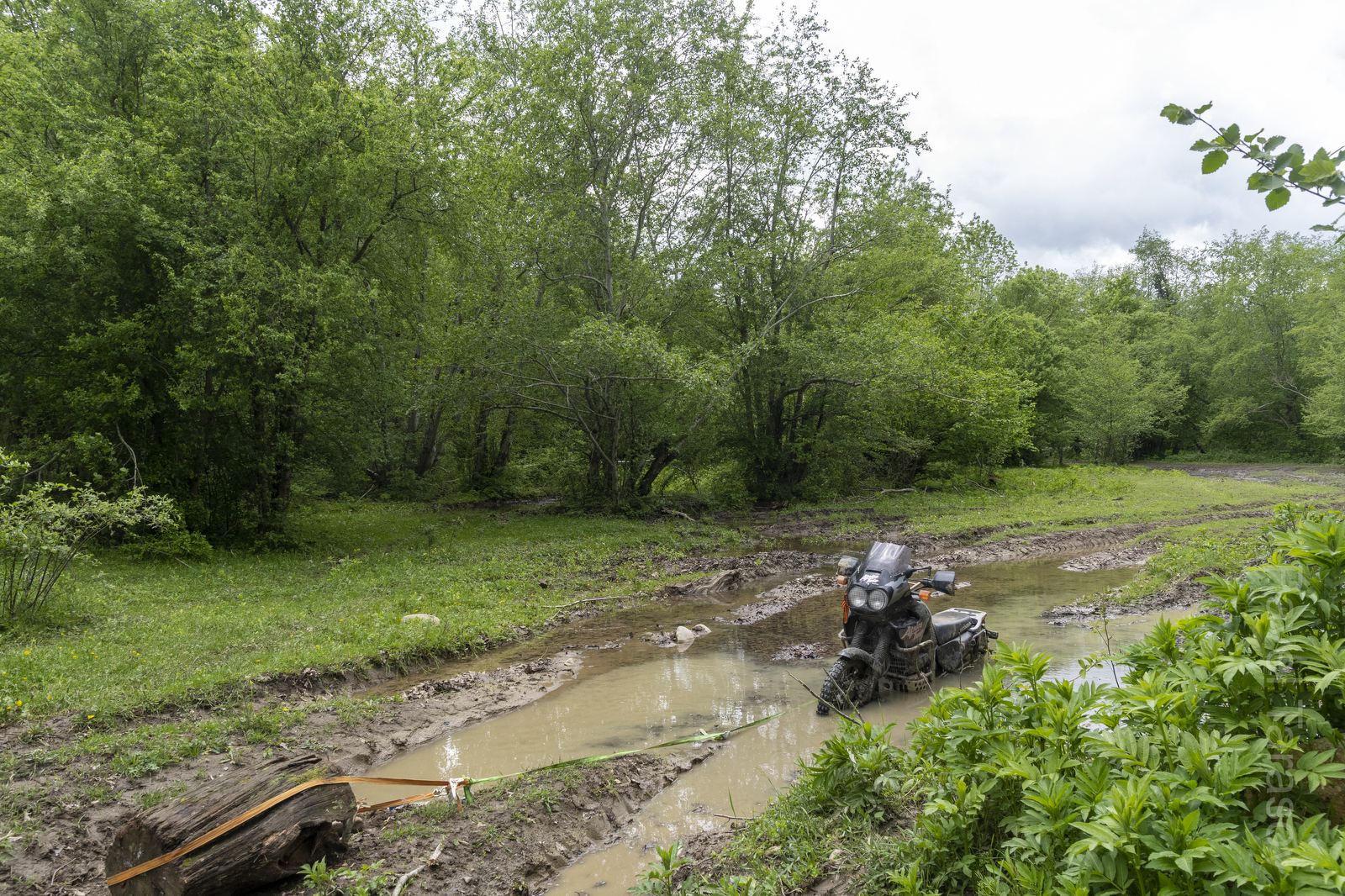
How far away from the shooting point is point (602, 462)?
75.0ft

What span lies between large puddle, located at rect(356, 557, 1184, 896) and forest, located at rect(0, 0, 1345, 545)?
339 inches

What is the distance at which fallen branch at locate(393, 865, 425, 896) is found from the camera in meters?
3.66

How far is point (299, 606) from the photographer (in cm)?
1017

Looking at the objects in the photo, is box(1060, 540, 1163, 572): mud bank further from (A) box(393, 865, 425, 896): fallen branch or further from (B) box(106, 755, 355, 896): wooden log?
(B) box(106, 755, 355, 896): wooden log

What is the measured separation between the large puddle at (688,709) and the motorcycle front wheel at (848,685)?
0.15m

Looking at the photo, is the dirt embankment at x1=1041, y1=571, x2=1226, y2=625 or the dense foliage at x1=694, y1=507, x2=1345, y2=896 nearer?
the dense foliage at x1=694, y1=507, x2=1345, y2=896

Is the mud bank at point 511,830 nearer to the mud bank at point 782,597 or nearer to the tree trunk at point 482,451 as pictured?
the mud bank at point 782,597

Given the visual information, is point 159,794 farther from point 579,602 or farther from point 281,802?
point 579,602

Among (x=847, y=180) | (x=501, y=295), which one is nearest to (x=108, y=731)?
(x=501, y=295)

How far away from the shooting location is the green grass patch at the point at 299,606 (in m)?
6.60

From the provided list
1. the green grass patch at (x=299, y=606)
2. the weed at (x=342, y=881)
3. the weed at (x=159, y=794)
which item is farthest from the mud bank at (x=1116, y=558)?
the weed at (x=159, y=794)

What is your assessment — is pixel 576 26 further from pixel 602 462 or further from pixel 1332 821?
pixel 1332 821

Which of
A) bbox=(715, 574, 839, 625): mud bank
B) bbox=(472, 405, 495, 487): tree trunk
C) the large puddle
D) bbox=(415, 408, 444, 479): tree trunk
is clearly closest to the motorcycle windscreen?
the large puddle

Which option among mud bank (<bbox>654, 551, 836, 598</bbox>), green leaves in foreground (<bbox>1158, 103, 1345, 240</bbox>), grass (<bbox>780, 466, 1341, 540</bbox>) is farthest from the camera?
grass (<bbox>780, 466, 1341, 540</bbox>)
